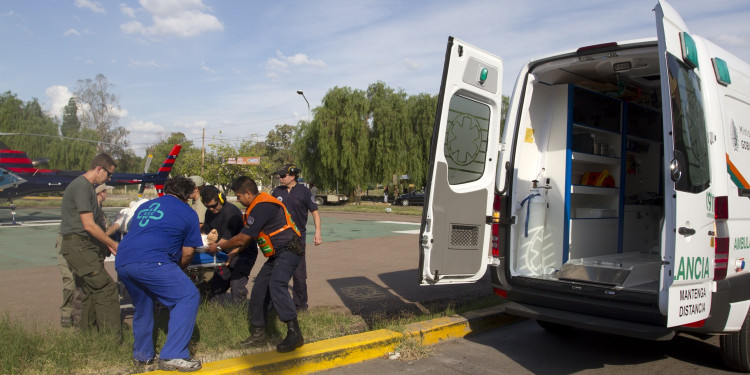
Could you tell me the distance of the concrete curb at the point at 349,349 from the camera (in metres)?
4.26

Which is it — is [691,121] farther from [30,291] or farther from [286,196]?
[30,291]

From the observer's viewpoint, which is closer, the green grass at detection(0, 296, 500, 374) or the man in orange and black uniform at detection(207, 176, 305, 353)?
the green grass at detection(0, 296, 500, 374)

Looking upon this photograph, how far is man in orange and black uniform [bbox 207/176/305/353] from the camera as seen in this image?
456cm

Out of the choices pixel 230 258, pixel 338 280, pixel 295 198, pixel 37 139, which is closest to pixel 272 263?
pixel 230 258

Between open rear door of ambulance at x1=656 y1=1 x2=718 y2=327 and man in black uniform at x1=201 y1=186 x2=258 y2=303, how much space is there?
3890 mm

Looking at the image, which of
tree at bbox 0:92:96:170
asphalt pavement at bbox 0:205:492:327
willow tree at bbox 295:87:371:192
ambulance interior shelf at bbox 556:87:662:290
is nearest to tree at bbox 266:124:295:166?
tree at bbox 0:92:96:170

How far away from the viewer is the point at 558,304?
15.3 feet

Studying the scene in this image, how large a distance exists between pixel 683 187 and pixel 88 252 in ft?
16.3

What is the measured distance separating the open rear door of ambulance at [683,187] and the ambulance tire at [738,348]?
69 centimetres

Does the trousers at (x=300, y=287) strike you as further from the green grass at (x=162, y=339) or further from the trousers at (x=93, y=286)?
the trousers at (x=93, y=286)

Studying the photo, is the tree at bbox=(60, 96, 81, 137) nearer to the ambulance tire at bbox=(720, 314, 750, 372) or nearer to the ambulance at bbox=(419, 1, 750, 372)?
the ambulance at bbox=(419, 1, 750, 372)

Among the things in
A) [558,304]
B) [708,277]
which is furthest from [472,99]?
[708,277]

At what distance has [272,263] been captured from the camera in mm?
4777

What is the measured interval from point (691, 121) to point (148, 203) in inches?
167
